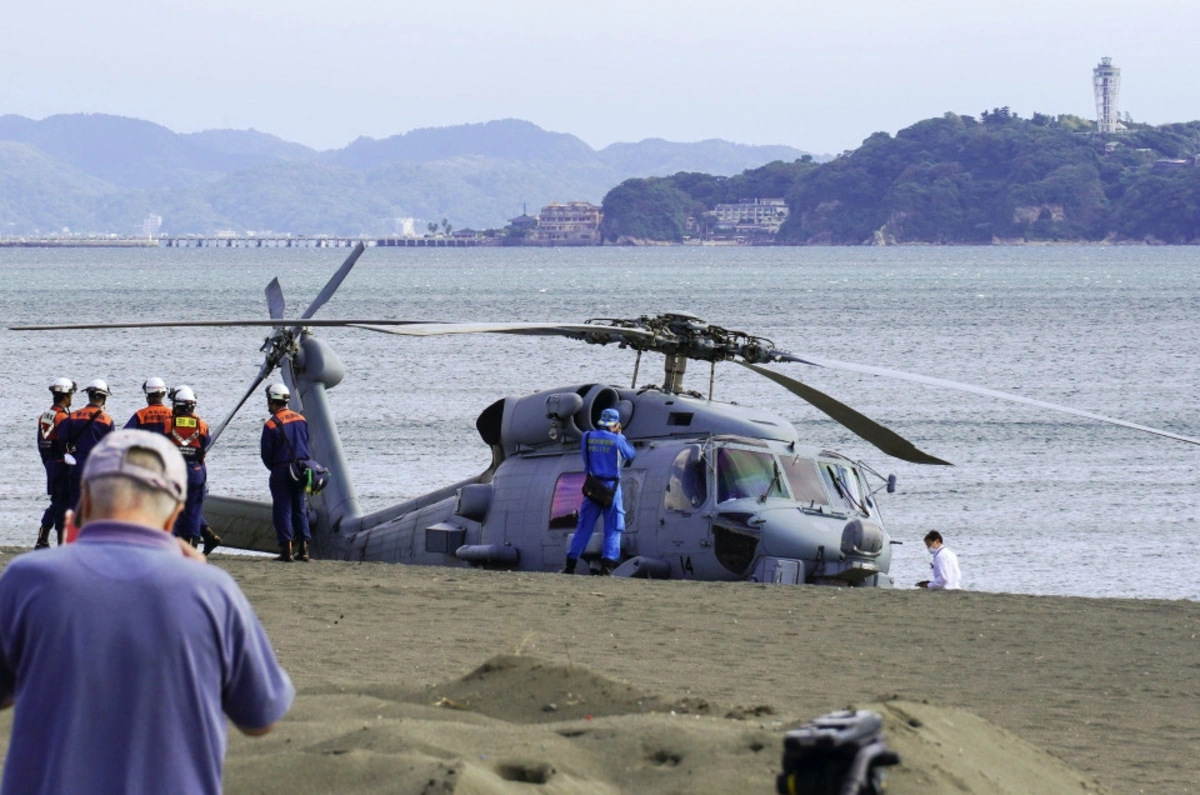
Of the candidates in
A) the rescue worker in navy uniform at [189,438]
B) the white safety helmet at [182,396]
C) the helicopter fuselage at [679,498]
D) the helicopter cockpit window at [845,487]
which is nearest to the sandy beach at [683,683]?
the helicopter fuselage at [679,498]

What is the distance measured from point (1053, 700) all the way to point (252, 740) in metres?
4.83

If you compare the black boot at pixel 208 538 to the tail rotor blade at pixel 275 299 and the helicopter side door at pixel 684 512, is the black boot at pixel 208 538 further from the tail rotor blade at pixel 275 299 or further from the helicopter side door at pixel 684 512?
the helicopter side door at pixel 684 512

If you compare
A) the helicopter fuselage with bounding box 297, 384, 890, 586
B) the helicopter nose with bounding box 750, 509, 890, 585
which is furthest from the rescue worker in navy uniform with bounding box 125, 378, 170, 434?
the helicopter nose with bounding box 750, 509, 890, 585

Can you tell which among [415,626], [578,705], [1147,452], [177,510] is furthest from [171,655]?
[1147,452]

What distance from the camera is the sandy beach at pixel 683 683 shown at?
6.36m

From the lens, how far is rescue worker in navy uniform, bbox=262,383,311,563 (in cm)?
1511

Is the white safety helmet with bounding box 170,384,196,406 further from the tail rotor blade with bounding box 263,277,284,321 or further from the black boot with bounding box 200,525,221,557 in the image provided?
the tail rotor blade with bounding box 263,277,284,321

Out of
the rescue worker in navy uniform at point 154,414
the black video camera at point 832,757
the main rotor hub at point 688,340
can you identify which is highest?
the main rotor hub at point 688,340

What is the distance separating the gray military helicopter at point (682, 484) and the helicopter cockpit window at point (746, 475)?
0.01 m

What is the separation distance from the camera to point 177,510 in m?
3.98

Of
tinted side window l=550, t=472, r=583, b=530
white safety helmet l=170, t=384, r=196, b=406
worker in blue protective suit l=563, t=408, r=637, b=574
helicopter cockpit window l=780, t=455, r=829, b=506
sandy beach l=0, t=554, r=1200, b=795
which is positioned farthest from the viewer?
tinted side window l=550, t=472, r=583, b=530

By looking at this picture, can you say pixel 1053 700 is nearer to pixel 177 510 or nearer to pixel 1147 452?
pixel 177 510

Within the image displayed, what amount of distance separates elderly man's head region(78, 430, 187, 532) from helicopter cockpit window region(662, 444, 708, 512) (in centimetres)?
1037

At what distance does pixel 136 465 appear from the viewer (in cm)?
392
